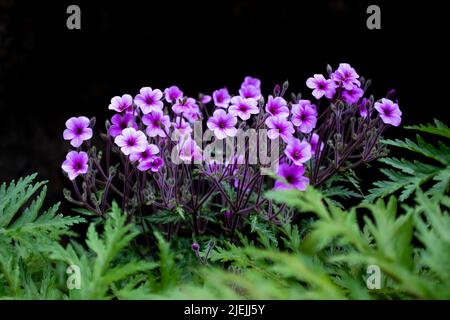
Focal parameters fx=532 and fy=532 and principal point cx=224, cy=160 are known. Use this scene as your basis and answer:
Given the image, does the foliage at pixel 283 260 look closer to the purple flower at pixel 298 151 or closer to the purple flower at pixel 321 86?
the purple flower at pixel 298 151

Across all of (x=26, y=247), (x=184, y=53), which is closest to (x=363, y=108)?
(x=26, y=247)

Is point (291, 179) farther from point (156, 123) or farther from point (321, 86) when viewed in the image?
point (156, 123)

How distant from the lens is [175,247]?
1.67m

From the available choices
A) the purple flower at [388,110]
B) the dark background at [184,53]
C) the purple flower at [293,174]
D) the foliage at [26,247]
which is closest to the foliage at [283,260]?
the foliage at [26,247]

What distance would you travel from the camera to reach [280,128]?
142 centimetres

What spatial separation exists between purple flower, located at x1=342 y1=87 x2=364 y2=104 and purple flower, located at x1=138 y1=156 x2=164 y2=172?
55 cm

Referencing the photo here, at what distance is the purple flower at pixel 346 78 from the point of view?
58.3 inches

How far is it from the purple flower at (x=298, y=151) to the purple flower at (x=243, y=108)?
0.58ft

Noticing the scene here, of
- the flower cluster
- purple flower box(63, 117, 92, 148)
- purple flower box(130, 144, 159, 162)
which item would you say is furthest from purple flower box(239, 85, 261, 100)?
purple flower box(63, 117, 92, 148)

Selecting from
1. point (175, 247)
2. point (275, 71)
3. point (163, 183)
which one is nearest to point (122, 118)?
point (163, 183)

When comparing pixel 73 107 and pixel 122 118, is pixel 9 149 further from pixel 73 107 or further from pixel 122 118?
pixel 122 118
